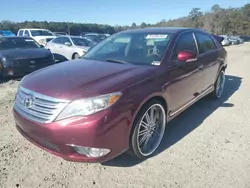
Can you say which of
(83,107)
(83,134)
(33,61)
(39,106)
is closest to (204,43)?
(83,107)

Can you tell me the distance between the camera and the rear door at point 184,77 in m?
3.36

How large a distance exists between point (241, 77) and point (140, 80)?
6753 millimetres

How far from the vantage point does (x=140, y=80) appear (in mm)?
2734

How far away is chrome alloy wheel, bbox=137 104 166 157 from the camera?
2930 mm

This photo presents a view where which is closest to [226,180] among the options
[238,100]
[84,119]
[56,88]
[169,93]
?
[169,93]

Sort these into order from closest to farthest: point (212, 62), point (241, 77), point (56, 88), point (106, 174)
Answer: point (56, 88) → point (106, 174) → point (212, 62) → point (241, 77)

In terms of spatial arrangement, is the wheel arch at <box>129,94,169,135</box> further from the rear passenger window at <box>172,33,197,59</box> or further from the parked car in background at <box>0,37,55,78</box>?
the parked car in background at <box>0,37,55,78</box>

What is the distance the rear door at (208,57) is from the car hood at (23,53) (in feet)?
17.3

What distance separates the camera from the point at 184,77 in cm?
358

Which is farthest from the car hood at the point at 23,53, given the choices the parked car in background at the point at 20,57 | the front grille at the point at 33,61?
the front grille at the point at 33,61

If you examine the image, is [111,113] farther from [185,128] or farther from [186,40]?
[186,40]

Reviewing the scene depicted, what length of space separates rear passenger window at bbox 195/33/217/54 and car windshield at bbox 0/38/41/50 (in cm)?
623

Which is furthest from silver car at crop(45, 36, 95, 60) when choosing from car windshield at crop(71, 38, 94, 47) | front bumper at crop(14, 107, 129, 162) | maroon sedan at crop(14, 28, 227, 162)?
front bumper at crop(14, 107, 129, 162)

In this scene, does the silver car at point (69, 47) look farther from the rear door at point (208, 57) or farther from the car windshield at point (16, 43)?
the rear door at point (208, 57)
